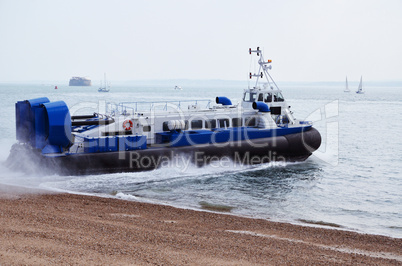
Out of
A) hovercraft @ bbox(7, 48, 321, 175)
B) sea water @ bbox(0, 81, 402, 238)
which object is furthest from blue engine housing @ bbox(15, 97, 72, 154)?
sea water @ bbox(0, 81, 402, 238)

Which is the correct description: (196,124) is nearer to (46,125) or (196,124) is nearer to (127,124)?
(127,124)

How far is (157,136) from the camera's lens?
522 inches

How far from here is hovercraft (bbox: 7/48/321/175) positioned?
11.4 m

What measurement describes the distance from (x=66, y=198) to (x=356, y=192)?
850 cm

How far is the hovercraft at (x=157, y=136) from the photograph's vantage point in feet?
37.4

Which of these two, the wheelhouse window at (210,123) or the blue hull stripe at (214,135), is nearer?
the blue hull stripe at (214,135)

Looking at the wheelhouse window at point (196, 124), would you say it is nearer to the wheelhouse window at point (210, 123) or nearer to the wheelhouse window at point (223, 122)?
the wheelhouse window at point (210, 123)

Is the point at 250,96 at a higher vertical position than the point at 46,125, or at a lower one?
higher

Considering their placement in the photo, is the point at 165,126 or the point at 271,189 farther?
the point at 165,126

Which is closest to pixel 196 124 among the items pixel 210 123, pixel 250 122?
pixel 210 123

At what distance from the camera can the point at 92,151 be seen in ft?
39.2

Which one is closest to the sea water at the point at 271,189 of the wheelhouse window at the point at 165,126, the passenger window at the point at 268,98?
the wheelhouse window at the point at 165,126

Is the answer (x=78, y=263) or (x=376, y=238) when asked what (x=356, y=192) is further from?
(x=78, y=263)

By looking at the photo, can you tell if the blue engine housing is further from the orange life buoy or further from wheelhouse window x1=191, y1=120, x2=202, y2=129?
wheelhouse window x1=191, y1=120, x2=202, y2=129
